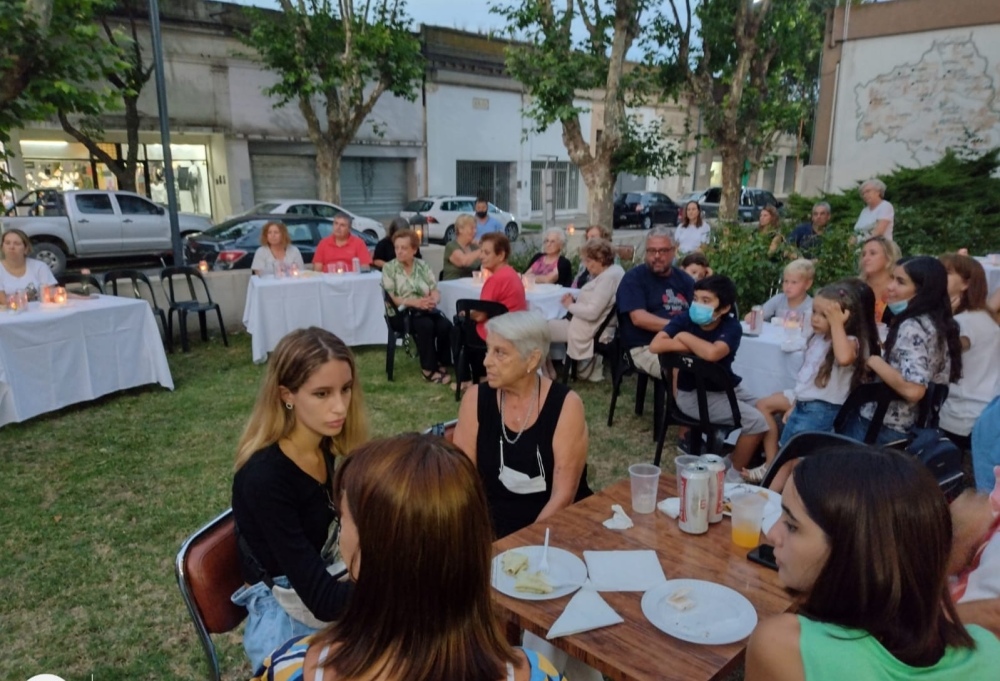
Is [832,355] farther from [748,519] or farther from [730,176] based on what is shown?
[730,176]

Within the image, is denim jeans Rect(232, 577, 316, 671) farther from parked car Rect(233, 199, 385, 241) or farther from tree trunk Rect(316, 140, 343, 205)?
tree trunk Rect(316, 140, 343, 205)

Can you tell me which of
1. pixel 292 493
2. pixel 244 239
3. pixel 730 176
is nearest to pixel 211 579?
pixel 292 493

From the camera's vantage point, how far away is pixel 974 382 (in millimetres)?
3672

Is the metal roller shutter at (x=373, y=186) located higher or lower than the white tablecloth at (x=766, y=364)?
higher

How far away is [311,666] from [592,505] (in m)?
1.21

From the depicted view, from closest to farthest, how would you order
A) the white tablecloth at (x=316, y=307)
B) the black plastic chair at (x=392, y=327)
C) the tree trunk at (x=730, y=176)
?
the black plastic chair at (x=392, y=327), the white tablecloth at (x=316, y=307), the tree trunk at (x=730, y=176)

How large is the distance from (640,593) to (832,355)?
2.33 meters

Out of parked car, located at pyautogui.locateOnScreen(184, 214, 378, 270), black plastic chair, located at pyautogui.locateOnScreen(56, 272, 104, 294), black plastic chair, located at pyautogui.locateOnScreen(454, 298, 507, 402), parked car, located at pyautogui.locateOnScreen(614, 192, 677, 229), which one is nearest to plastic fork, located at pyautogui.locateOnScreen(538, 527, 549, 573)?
black plastic chair, located at pyautogui.locateOnScreen(454, 298, 507, 402)

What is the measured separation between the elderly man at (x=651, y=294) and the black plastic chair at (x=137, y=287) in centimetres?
476

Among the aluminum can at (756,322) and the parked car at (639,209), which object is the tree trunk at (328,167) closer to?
the parked car at (639,209)

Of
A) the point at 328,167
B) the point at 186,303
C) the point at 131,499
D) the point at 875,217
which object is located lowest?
the point at 131,499

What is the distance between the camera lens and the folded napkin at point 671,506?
206 centimetres

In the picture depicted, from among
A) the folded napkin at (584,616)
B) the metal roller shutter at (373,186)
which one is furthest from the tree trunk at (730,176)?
the folded napkin at (584,616)

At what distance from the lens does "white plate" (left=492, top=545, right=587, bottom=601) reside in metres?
1.67
